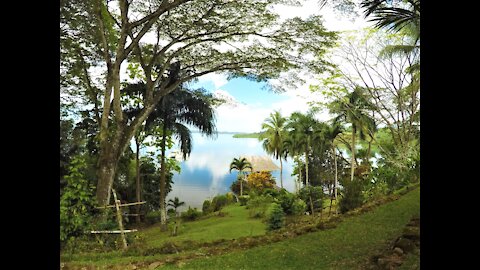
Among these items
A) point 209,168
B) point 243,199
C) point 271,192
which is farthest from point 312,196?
→ point 209,168

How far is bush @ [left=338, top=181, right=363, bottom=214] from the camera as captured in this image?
4883mm

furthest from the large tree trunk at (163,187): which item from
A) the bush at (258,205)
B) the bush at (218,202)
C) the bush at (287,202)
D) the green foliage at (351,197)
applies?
the green foliage at (351,197)

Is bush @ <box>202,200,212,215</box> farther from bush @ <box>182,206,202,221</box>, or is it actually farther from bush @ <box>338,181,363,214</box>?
bush @ <box>338,181,363,214</box>

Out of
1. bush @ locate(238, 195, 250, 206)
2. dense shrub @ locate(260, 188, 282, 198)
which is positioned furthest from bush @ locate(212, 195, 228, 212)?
dense shrub @ locate(260, 188, 282, 198)

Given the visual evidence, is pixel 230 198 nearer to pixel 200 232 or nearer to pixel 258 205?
pixel 258 205

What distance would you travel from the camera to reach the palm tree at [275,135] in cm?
634

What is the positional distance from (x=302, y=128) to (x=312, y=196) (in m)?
1.47

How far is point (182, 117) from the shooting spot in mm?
6324

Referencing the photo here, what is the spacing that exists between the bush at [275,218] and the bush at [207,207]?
1.39 m

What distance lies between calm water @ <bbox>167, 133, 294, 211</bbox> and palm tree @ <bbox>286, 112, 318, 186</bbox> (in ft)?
2.42

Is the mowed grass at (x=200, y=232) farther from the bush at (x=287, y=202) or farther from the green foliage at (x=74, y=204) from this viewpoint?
the bush at (x=287, y=202)
